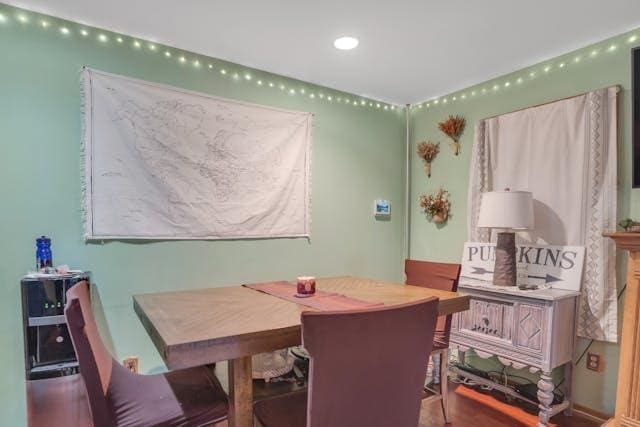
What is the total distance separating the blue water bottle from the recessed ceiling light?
203cm

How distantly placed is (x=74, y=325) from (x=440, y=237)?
286 centimetres

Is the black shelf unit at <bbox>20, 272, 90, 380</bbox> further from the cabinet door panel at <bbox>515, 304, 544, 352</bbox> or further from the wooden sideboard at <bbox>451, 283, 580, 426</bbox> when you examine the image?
the cabinet door panel at <bbox>515, 304, 544, 352</bbox>

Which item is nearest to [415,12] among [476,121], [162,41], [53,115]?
[476,121]

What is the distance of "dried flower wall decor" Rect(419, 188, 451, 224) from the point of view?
3.24 meters

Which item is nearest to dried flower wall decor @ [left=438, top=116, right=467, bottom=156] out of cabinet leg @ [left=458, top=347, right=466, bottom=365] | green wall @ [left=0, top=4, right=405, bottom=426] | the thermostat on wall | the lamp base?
the thermostat on wall

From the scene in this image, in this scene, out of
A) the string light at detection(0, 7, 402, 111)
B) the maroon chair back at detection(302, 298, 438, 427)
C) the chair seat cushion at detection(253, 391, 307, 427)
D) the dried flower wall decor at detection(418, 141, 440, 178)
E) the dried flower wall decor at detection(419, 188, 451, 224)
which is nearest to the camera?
the maroon chair back at detection(302, 298, 438, 427)

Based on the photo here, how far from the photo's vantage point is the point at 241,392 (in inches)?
51.3

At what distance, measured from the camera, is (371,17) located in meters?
2.08

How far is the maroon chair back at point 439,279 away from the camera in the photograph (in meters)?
2.15

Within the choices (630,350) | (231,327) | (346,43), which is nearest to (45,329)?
(231,327)

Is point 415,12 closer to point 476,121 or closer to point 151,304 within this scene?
point 476,121

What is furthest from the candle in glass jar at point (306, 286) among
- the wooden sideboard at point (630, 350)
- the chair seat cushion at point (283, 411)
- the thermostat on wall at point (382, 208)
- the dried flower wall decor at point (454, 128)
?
the dried flower wall decor at point (454, 128)

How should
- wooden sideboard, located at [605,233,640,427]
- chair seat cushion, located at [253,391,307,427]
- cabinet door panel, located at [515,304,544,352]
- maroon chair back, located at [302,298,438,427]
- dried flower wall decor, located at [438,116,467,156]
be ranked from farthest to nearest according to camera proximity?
1. dried flower wall decor, located at [438,116,467,156]
2. cabinet door panel, located at [515,304,544,352]
3. wooden sideboard, located at [605,233,640,427]
4. chair seat cushion, located at [253,391,307,427]
5. maroon chair back, located at [302,298,438,427]

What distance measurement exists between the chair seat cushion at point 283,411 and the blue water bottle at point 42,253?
4.69 feet
